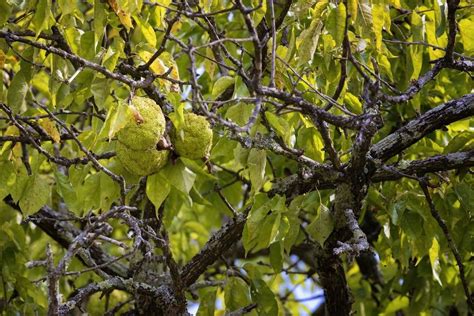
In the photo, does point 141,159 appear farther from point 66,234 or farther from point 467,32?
point 66,234

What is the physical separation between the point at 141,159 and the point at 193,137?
0.16m

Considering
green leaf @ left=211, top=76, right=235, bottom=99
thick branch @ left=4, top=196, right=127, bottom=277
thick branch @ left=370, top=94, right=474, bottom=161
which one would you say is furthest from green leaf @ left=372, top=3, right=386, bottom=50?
thick branch @ left=4, top=196, right=127, bottom=277

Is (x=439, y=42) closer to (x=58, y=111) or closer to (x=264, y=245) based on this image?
(x=264, y=245)

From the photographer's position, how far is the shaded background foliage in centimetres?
262

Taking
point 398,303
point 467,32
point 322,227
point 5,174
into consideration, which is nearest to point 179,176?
point 322,227

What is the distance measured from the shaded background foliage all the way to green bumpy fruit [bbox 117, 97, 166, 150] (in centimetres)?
6

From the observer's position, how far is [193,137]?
8.62 ft

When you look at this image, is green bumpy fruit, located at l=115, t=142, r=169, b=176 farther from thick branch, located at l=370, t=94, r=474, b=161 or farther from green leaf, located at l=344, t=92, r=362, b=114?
green leaf, located at l=344, t=92, r=362, b=114

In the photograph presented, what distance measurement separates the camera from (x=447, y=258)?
3.98 metres

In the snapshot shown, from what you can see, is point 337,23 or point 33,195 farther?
point 33,195

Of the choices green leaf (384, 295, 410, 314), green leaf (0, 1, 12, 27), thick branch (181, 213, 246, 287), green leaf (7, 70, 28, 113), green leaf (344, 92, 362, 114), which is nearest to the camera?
green leaf (0, 1, 12, 27)

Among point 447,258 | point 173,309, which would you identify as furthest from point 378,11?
point 447,258

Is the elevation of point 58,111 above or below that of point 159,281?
above

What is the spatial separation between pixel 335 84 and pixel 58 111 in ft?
3.30
